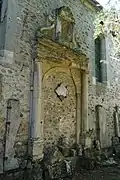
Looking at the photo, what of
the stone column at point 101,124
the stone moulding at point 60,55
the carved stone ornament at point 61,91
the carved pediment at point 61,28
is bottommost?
the stone column at point 101,124

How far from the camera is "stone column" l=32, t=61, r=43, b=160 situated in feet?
18.5

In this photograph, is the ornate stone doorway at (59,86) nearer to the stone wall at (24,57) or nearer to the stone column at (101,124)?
the stone wall at (24,57)

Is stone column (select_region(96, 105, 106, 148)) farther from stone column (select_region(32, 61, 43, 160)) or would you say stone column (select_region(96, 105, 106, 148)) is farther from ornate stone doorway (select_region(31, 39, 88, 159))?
stone column (select_region(32, 61, 43, 160))

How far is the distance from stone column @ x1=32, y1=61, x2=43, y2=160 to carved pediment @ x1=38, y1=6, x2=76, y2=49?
1.18m

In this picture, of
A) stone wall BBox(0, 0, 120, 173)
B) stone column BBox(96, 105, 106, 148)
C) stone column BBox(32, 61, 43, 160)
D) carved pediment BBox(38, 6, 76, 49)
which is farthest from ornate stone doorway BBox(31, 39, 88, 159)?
stone column BBox(96, 105, 106, 148)

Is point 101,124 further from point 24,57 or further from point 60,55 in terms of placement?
point 24,57

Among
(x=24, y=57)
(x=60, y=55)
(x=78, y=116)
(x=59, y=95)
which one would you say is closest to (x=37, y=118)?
(x=59, y=95)

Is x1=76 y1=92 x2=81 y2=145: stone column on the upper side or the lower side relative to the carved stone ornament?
lower

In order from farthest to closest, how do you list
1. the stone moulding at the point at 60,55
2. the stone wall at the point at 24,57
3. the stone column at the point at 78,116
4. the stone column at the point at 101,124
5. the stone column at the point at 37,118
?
the stone column at the point at 101,124 < the stone column at the point at 78,116 < the stone moulding at the point at 60,55 < the stone column at the point at 37,118 < the stone wall at the point at 24,57

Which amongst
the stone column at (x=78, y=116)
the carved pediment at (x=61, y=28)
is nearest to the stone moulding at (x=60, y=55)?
the carved pediment at (x=61, y=28)

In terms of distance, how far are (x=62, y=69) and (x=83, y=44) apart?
1844 millimetres

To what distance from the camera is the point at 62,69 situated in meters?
7.09

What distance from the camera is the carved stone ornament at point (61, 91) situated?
6762 millimetres

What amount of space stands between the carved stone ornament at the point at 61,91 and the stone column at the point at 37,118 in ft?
2.84
